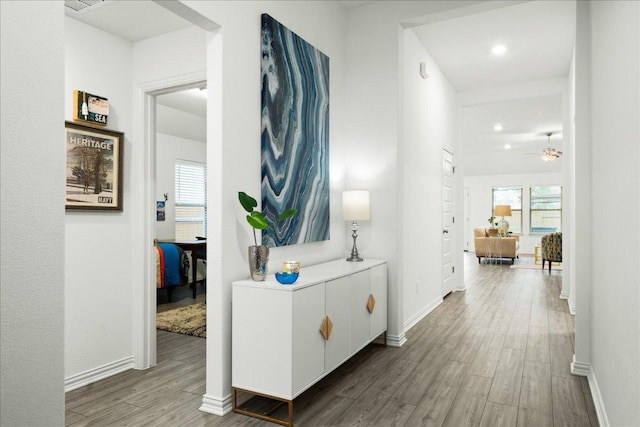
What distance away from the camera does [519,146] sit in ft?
35.2

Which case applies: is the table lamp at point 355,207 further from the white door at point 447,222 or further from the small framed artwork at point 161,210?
the small framed artwork at point 161,210

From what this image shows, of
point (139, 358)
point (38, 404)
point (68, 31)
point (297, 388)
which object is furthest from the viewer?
point (139, 358)

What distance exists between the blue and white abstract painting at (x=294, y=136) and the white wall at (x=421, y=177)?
0.83 metres

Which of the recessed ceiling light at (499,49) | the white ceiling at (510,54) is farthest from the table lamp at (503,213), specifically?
the recessed ceiling light at (499,49)

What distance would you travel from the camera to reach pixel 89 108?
2.94 m

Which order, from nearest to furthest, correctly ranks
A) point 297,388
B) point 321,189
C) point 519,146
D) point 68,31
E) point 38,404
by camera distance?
point 38,404, point 297,388, point 68,31, point 321,189, point 519,146

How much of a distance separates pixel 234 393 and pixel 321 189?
1.69 m

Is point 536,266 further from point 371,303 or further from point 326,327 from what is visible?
point 326,327

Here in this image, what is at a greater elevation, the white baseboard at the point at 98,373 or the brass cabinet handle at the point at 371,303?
the brass cabinet handle at the point at 371,303

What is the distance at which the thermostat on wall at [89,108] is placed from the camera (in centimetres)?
289

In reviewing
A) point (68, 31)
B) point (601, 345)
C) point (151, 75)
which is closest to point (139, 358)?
point (151, 75)

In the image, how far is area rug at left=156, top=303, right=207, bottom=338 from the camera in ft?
13.6

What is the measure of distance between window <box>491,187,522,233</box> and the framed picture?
12299 mm

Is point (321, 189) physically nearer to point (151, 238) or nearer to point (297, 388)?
point (151, 238)
